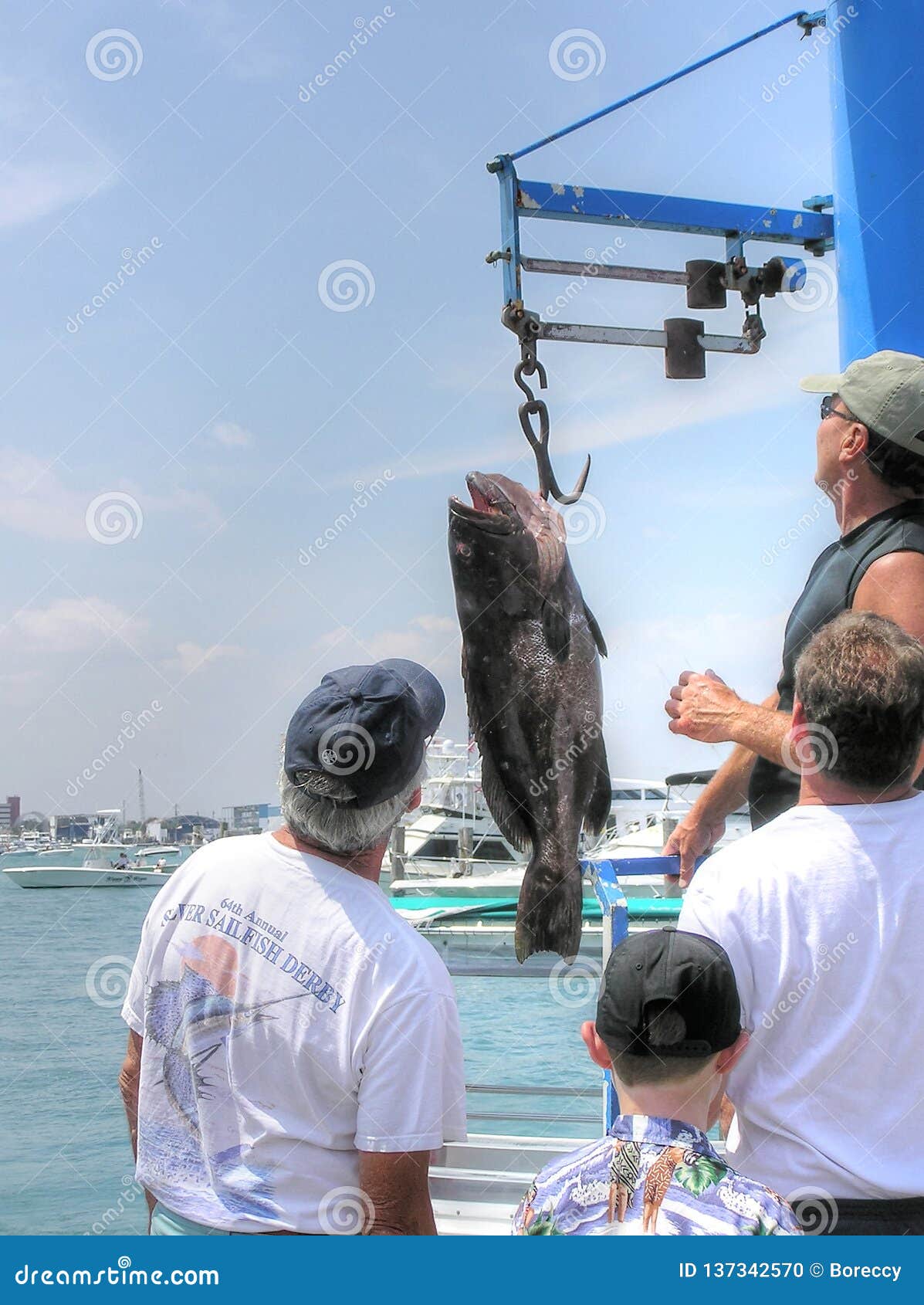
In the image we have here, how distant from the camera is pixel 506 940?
9180 mm

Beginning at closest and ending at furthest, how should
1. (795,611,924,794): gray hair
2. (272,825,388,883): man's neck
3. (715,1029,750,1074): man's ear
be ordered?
1. (715,1029,750,1074): man's ear
2. (795,611,924,794): gray hair
3. (272,825,388,883): man's neck

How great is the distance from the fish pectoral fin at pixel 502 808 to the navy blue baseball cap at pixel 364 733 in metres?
0.85

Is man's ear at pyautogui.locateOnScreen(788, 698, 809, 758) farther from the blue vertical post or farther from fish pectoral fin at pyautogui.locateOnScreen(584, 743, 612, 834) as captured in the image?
the blue vertical post

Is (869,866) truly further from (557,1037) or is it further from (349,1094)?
(557,1037)

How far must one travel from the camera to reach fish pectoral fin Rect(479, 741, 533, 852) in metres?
3.20

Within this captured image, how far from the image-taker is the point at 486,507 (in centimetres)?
317

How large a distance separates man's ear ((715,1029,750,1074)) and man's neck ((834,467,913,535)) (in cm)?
149

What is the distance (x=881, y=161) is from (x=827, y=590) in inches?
77.1

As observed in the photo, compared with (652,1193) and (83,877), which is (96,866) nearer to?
(83,877)

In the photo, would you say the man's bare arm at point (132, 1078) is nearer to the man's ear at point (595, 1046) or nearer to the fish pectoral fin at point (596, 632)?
the man's ear at point (595, 1046)

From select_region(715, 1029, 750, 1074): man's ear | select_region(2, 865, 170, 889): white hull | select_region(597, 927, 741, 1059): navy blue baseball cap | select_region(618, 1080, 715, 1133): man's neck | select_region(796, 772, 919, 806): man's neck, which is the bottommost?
select_region(2, 865, 170, 889): white hull

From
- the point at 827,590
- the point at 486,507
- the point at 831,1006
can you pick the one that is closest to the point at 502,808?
the point at 486,507

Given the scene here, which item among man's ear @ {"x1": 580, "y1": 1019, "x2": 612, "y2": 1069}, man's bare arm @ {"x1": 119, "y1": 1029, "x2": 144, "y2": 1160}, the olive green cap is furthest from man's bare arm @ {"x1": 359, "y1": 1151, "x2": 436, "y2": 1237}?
the olive green cap

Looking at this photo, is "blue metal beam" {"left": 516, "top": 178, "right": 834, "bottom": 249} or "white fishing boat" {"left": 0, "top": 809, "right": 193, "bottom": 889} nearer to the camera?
"blue metal beam" {"left": 516, "top": 178, "right": 834, "bottom": 249}
